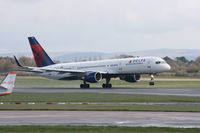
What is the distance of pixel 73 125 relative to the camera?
82.5 ft

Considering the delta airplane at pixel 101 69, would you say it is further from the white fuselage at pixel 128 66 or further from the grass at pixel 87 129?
the grass at pixel 87 129

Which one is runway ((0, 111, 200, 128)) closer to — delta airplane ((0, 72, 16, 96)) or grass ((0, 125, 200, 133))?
grass ((0, 125, 200, 133))

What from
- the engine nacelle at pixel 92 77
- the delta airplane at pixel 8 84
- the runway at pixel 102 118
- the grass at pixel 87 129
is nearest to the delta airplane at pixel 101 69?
the engine nacelle at pixel 92 77

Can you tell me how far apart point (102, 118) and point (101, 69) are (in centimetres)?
4725

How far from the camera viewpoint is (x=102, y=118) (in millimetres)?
28859

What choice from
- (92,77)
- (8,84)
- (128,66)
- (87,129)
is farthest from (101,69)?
(87,129)

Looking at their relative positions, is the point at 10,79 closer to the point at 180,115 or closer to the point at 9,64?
the point at 180,115

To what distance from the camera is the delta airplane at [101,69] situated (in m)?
73.2

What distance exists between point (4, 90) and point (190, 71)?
372 feet

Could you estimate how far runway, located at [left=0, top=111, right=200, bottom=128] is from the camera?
2631cm

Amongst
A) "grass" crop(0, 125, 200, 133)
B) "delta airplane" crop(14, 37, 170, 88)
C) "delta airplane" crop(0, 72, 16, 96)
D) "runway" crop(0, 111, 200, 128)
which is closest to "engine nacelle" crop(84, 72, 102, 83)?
"delta airplane" crop(14, 37, 170, 88)

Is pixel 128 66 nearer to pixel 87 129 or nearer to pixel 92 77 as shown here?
pixel 92 77

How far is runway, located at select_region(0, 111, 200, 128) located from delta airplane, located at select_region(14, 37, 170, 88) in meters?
40.6

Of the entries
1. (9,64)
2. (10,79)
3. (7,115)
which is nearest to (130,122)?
(7,115)
